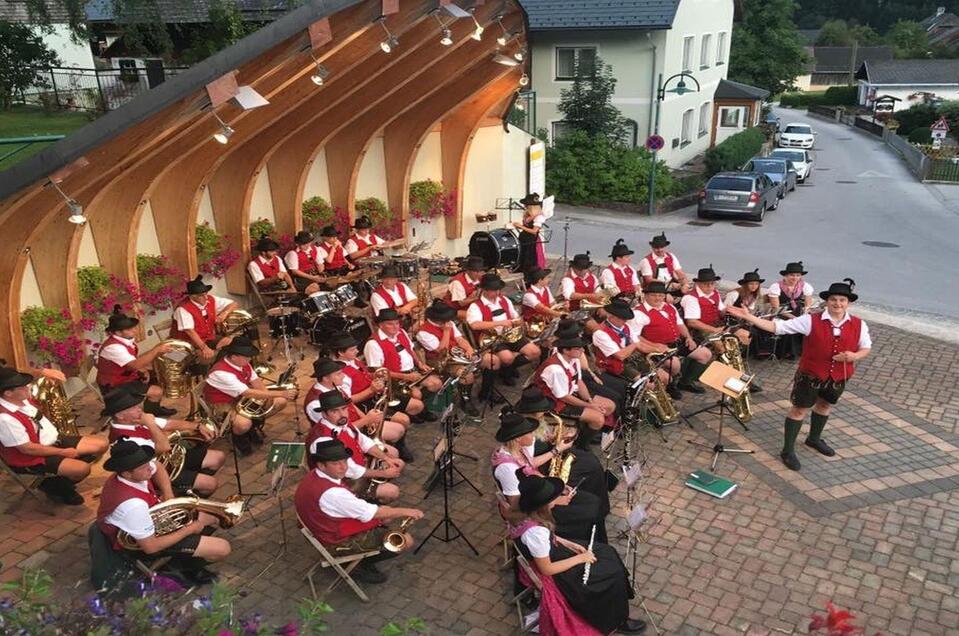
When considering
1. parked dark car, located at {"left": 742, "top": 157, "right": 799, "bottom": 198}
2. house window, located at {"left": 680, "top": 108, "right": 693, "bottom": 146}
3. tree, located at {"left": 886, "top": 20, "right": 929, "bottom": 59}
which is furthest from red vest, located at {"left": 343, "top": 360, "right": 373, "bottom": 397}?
tree, located at {"left": 886, "top": 20, "right": 929, "bottom": 59}

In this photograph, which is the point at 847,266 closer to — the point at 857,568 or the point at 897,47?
the point at 857,568

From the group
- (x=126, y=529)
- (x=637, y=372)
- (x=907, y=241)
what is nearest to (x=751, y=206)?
(x=907, y=241)

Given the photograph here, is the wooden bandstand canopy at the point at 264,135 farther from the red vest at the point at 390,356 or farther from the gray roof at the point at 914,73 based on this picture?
the gray roof at the point at 914,73

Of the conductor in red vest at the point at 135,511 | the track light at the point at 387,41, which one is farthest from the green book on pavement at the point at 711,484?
the track light at the point at 387,41

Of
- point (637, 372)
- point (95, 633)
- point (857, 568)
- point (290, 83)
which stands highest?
point (290, 83)

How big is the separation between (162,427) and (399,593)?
9.42ft

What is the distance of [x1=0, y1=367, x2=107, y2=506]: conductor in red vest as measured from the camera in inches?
269

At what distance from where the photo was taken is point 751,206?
2261cm

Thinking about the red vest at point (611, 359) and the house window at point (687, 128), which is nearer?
the red vest at point (611, 359)

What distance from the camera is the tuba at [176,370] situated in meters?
8.99

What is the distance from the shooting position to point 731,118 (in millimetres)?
39094

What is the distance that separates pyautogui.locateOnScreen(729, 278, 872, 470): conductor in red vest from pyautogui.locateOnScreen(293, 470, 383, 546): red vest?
4.90 meters

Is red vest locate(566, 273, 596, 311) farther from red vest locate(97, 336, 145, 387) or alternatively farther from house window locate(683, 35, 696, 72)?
house window locate(683, 35, 696, 72)

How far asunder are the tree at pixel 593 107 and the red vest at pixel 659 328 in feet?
56.4
